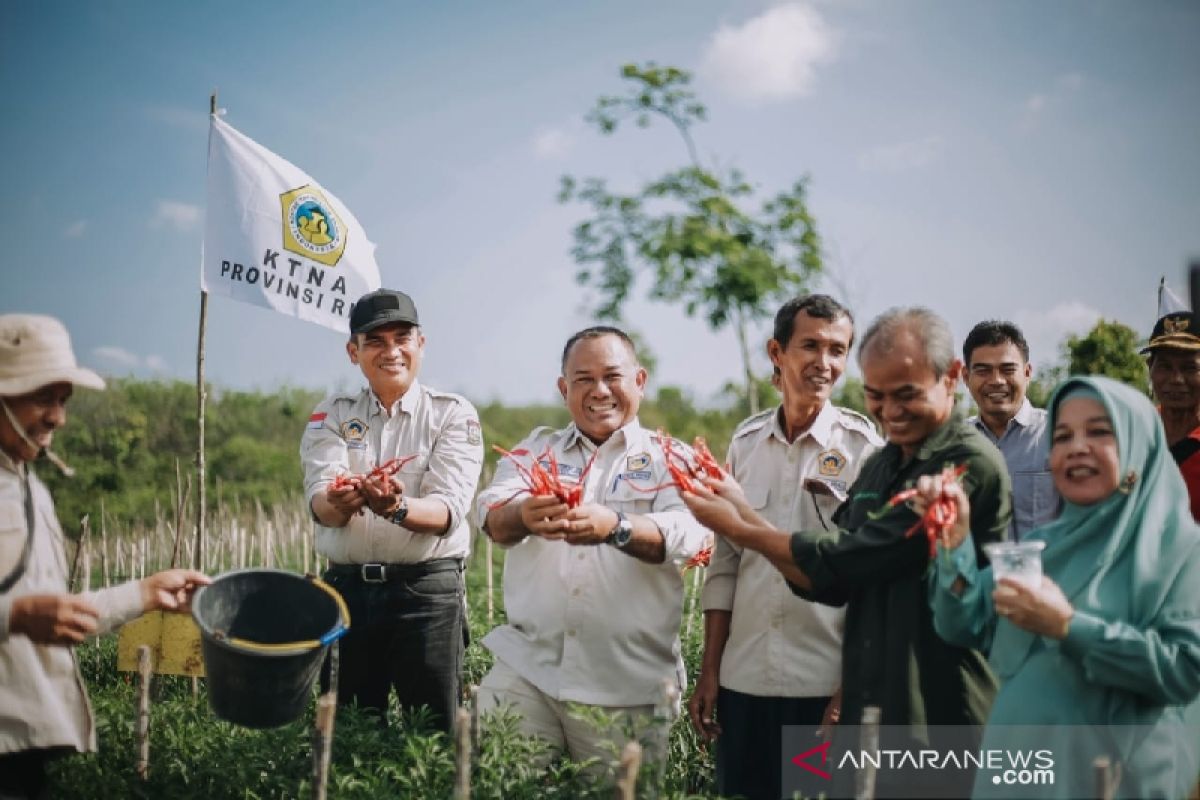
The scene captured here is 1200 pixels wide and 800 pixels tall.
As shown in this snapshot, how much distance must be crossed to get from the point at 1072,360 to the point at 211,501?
13.6m

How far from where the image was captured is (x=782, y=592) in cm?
347

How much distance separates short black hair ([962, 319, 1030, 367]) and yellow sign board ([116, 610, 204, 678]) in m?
4.39

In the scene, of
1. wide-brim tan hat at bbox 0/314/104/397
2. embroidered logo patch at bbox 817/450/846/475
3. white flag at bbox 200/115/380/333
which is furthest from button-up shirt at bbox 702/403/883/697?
white flag at bbox 200/115/380/333

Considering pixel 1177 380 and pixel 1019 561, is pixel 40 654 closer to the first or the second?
pixel 1019 561

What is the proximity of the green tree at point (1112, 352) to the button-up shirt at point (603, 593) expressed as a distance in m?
7.21

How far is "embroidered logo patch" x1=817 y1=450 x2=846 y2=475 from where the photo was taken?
3.52 m

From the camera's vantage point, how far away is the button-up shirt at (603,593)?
3.51 m

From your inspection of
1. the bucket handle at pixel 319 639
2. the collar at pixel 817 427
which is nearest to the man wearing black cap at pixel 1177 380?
the collar at pixel 817 427

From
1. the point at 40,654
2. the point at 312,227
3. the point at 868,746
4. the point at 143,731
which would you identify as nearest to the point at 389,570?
the point at 143,731

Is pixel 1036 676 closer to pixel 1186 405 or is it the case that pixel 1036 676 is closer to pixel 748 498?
pixel 748 498

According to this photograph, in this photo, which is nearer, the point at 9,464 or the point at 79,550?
the point at 9,464

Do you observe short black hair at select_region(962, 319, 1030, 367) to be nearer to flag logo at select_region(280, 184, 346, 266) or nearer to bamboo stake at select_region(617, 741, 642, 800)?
bamboo stake at select_region(617, 741, 642, 800)

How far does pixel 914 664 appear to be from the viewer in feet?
9.04

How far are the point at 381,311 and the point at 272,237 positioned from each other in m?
1.84
